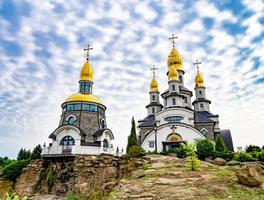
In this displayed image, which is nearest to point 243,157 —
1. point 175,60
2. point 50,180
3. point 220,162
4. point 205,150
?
point 220,162

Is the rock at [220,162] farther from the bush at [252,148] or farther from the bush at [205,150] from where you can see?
the bush at [252,148]

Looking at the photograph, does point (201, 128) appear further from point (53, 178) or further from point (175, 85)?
point (53, 178)

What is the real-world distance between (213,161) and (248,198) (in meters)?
10.5

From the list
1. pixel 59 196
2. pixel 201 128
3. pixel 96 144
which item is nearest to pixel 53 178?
pixel 59 196

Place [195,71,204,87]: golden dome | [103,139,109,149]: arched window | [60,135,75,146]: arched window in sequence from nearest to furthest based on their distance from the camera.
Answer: [60,135,75,146]: arched window < [103,139,109,149]: arched window < [195,71,204,87]: golden dome

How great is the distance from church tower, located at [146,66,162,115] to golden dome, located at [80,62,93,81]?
11879 millimetres

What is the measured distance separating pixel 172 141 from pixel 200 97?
13.1m

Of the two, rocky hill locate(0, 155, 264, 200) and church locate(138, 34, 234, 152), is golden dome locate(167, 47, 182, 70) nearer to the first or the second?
church locate(138, 34, 234, 152)

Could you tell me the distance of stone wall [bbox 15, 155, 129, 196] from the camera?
1898cm

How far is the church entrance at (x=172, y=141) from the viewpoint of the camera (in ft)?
89.6

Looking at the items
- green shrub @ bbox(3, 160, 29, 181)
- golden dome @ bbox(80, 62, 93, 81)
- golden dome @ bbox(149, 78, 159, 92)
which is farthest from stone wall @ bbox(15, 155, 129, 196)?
golden dome @ bbox(149, 78, 159, 92)

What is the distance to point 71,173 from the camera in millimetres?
20844

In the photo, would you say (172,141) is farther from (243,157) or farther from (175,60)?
(175,60)

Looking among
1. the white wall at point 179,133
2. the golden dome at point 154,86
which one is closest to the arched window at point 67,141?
the white wall at point 179,133
